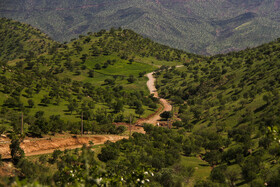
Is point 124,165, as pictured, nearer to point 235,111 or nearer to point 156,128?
point 156,128

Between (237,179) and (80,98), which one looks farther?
(80,98)

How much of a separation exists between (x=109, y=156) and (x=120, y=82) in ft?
417

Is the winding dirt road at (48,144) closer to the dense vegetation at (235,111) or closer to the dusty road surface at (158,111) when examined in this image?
the dense vegetation at (235,111)

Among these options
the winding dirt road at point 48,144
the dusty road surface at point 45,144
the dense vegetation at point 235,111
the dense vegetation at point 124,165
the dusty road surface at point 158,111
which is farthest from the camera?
the dusty road surface at point 158,111

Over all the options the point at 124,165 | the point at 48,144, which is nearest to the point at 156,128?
the point at 48,144

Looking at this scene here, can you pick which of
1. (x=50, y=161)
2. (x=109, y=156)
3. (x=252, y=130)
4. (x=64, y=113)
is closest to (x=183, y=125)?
(x=252, y=130)

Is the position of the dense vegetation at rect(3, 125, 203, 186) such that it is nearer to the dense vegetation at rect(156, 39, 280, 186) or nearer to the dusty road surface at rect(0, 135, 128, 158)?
the dusty road surface at rect(0, 135, 128, 158)

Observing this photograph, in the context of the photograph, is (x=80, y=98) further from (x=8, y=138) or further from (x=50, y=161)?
(x=50, y=161)

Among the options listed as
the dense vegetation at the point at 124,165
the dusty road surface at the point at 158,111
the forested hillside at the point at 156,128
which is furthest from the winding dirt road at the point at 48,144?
the dusty road surface at the point at 158,111

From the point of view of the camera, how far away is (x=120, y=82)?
176 metres

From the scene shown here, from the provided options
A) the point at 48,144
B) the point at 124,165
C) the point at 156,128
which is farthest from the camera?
the point at 156,128

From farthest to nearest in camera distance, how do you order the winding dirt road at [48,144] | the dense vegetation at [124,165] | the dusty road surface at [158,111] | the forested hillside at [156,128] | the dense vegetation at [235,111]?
the dusty road surface at [158,111]
the winding dirt road at [48,144]
the dense vegetation at [235,111]
the forested hillside at [156,128]
the dense vegetation at [124,165]

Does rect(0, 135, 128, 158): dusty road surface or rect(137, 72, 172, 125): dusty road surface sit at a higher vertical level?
rect(0, 135, 128, 158): dusty road surface

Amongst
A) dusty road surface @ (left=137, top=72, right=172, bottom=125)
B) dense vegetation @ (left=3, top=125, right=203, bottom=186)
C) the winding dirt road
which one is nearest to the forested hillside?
dense vegetation @ (left=3, top=125, right=203, bottom=186)
